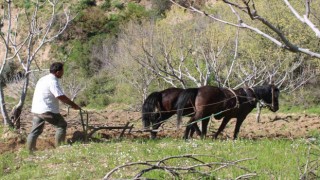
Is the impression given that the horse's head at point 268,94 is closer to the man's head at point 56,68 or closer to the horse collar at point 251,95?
the horse collar at point 251,95

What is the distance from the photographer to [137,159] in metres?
8.09

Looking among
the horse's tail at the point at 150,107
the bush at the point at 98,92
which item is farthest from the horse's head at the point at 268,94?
the bush at the point at 98,92

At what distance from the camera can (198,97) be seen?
12156mm

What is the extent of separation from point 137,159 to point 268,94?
5980 mm

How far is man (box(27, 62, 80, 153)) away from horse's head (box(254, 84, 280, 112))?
5128 millimetres

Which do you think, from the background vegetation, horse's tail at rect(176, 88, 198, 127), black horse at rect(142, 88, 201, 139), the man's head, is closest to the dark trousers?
the man's head

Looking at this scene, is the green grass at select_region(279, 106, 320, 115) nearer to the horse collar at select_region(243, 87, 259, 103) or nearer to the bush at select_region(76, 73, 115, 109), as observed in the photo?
the bush at select_region(76, 73, 115, 109)

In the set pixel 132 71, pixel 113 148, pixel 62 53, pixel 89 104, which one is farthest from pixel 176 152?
pixel 62 53

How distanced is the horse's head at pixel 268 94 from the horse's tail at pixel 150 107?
8.59ft

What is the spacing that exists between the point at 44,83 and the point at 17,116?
3.65 meters

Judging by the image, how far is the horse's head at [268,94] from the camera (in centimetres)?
1290

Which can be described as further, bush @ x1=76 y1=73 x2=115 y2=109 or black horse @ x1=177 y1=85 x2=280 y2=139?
bush @ x1=76 y1=73 x2=115 y2=109

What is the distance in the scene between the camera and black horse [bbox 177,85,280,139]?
12.1 meters

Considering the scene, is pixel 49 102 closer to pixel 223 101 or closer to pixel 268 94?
pixel 223 101
